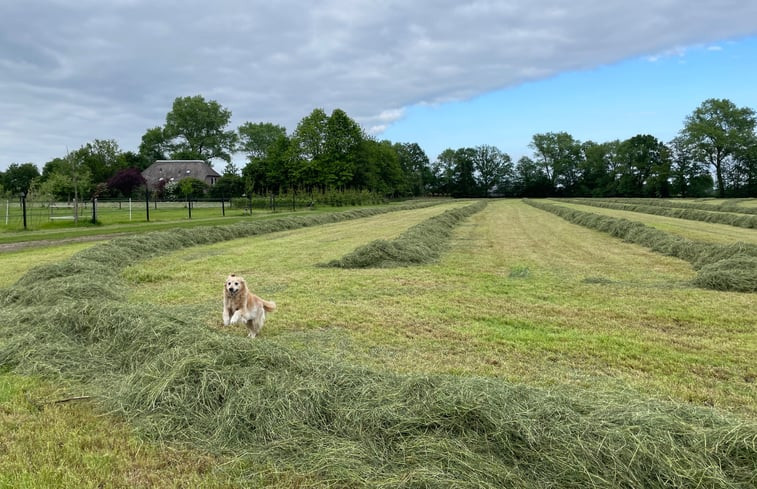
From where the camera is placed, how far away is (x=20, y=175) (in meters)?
78.4

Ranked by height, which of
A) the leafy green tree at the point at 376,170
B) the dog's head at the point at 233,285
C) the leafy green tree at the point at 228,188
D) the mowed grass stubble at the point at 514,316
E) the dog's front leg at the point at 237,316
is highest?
the leafy green tree at the point at 376,170

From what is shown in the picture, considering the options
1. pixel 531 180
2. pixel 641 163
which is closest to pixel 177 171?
pixel 531 180

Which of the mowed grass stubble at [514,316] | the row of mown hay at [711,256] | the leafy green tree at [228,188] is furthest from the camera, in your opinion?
the leafy green tree at [228,188]

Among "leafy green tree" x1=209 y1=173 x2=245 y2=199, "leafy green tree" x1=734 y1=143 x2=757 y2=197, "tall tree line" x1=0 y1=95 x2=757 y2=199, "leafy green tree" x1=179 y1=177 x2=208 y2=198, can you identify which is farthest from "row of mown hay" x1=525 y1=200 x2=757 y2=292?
"leafy green tree" x1=734 y1=143 x2=757 y2=197

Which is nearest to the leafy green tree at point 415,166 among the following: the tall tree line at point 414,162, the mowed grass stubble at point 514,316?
the tall tree line at point 414,162

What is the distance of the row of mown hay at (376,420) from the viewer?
2.58m

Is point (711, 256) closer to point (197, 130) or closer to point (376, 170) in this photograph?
point (376, 170)

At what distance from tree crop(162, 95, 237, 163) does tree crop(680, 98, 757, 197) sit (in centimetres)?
8554

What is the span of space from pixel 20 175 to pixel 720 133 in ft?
378

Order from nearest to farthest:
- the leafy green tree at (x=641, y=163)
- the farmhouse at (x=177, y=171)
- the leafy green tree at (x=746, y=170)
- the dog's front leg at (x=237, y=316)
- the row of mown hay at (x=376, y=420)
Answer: the row of mown hay at (x=376, y=420) < the dog's front leg at (x=237, y=316) < the leafy green tree at (x=746, y=170) < the farmhouse at (x=177, y=171) < the leafy green tree at (x=641, y=163)

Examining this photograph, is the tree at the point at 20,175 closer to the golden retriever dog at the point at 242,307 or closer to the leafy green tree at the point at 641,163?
the golden retriever dog at the point at 242,307

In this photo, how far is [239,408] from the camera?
345 centimetres

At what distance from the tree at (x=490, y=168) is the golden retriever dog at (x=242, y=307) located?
107747 millimetres

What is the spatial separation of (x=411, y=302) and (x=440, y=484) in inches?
191
